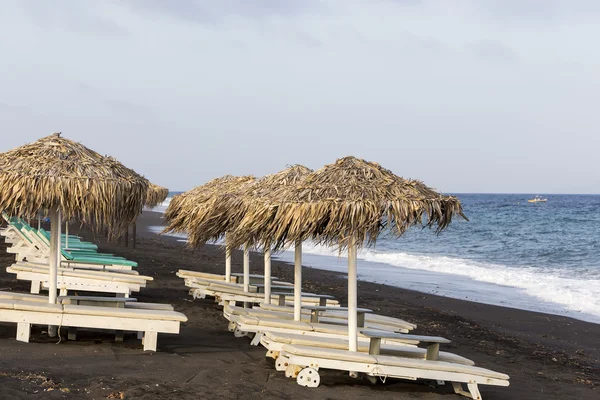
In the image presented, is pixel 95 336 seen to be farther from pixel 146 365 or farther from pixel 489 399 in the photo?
pixel 489 399

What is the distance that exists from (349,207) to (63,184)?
3005mm

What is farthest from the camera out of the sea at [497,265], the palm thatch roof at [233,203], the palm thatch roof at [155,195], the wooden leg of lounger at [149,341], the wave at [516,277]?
the palm thatch roof at [155,195]

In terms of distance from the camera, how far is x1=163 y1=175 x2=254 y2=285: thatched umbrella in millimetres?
9719

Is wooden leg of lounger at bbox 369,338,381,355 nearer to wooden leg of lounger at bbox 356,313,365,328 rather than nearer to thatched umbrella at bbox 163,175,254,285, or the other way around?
wooden leg of lounger at bbox 356,313,365,328

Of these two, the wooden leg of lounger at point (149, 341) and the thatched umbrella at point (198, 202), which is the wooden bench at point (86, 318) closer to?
the wooden leg of lounger at point (149, 341)

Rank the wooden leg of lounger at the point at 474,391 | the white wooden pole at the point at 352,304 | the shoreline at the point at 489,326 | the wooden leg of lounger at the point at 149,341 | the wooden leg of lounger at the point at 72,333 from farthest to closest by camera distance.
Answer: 1. the shoreline at the point at 489,326
2. the wooden leg of lounger at the point at 72,333
3. the wooden leg of lounger at the point at 149,341
4. the white wooden pole at the point at 352,304
5. the wooden leg of lounger at the point at 474,391

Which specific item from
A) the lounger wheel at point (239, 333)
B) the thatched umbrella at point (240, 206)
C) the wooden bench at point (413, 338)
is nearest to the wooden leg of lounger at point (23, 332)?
the thatched umbrella at point (240, 206)

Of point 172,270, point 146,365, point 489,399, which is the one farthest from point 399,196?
point 172,270

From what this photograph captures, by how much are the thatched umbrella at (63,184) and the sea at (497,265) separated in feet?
7.78

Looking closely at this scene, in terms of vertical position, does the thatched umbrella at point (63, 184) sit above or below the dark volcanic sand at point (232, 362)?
above

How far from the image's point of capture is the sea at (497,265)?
54.0 ft

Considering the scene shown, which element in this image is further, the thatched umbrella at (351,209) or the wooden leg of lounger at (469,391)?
the wooden leg of lounger at (469,391)

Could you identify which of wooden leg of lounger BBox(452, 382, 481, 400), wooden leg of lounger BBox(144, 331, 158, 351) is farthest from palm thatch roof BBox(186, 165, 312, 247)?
wooden leg of lounger BBox(452, 382, 481, 400)

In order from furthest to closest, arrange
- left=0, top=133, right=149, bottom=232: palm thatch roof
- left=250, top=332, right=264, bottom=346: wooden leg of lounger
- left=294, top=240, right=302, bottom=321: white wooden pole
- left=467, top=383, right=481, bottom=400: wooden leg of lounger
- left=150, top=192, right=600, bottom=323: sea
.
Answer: left=150, top=192, right=600, bottom=323: sea < left=294, top=240, right=302, bottom=321: white wooden pole < left=250, top=332, right=264, bottom=346: wooden leg of lounger < left=0, top=133, right=149, bottom=232: palm thatch roof < left=467, top=383, right=481, bottom=400: wooden leg of lounger
